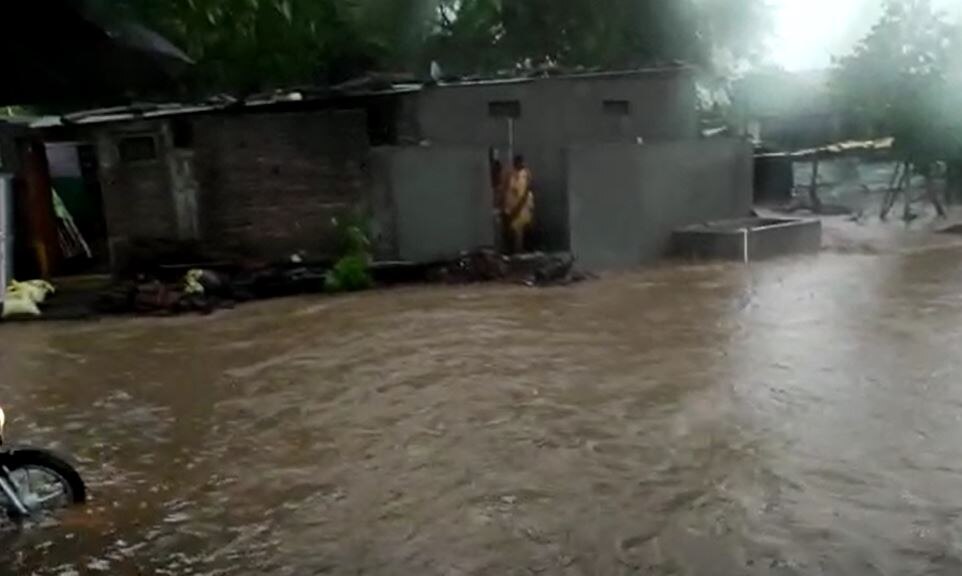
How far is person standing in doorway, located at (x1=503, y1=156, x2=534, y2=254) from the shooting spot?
15.4m

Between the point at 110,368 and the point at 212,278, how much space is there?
396cm

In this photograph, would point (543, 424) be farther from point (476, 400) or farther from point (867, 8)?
point (867, 8)

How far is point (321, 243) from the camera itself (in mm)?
15938

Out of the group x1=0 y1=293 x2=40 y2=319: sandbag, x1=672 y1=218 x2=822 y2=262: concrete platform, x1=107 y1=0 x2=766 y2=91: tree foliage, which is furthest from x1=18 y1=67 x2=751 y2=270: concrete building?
x1=0 y1=293 x2=40 y2=319: sandbag

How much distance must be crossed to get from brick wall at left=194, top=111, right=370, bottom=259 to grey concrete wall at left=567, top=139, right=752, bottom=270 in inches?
131

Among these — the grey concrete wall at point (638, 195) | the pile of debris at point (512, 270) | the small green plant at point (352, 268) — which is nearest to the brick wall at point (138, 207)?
the small green plant at point (352, 268)

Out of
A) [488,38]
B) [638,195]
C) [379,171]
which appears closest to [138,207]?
[379,171]

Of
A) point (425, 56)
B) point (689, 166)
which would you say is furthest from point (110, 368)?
point (425, 56)

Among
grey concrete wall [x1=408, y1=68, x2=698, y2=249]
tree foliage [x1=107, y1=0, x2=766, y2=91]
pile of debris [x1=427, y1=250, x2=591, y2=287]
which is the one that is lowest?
pile of debris [x1=427, y1=250, x2=591, y2=287]

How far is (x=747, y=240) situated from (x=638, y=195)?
172 centimetres

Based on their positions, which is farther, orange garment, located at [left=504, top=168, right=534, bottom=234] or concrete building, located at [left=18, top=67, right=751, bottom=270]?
→ concrete building, located at [left=18, top=67, right=751, bottom=270]

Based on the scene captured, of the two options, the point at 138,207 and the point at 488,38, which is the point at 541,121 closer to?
the point at 488,38

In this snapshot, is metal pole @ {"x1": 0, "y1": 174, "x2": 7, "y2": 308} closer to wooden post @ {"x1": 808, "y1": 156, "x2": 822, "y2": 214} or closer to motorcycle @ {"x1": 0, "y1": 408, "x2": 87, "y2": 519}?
motorcycle @ {"x1": 0, "y1": 408, "x2": 87, "y2": 519}

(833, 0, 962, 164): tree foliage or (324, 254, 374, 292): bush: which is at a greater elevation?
(833, 0, 962, 164): tree foliage
